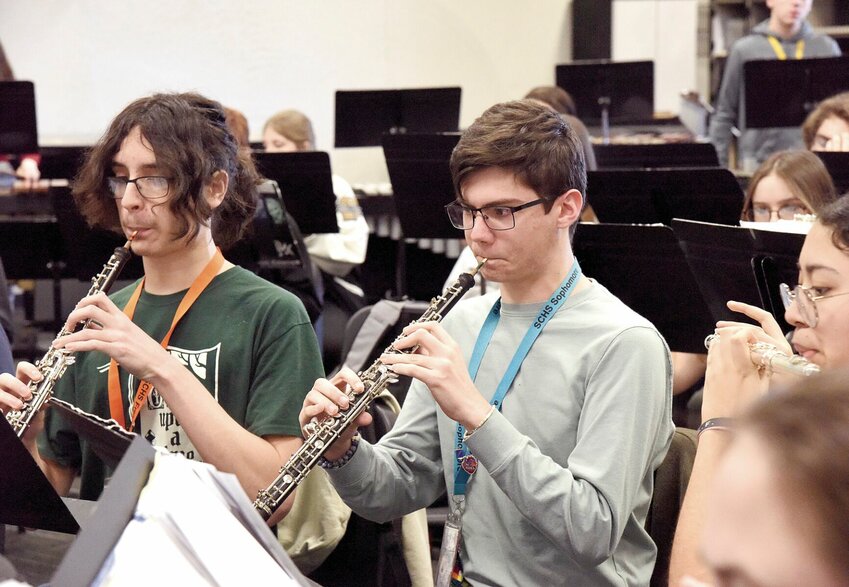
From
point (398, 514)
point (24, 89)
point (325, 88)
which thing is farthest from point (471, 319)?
point (325, 88)

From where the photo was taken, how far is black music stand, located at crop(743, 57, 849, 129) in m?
5.17

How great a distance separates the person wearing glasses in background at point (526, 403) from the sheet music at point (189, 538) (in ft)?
1.86

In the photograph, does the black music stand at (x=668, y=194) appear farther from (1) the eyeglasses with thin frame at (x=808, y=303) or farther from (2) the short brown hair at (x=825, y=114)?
(1) the eyeglasses with thin frame at (x=808, y=303)

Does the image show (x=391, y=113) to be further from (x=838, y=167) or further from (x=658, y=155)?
(x=838, y=167)

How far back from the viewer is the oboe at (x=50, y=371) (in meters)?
1.88

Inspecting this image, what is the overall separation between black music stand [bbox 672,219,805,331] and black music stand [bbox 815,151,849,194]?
100cm

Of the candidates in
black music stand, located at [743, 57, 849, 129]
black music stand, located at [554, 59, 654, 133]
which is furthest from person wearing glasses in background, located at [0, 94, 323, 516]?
black music stand, located at [554, 59, 654, 133]

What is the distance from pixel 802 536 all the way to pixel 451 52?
26.5ft

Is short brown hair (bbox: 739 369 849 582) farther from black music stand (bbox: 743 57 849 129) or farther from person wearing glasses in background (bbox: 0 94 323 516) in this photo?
black music stand (bbox: 743 57 849 129)

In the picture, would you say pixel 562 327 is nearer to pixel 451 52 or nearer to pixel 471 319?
pixel 471 319

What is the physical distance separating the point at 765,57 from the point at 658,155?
2238mm

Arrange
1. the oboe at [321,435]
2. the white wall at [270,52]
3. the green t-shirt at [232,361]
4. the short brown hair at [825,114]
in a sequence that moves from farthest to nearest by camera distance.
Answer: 1. the white wall at [270,52]
2. the short brown hair at [825,114]
3. the green t-shirt at [232,361]
4. the oboe at [321,435]

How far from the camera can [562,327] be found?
6.11 ft

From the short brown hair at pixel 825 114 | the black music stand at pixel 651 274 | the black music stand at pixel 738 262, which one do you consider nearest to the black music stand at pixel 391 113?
the short brown hair at pixel 825 114
